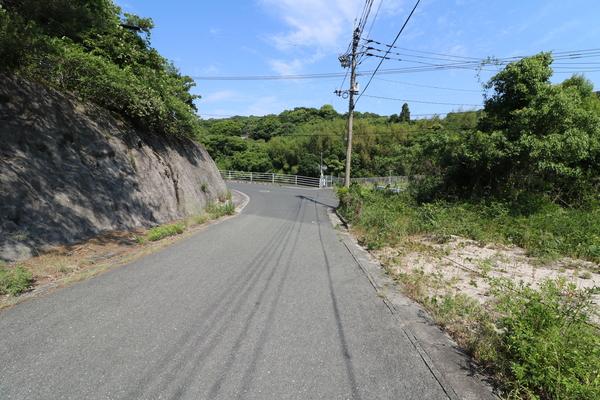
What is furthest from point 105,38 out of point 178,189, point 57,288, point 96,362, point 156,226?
point 96,362

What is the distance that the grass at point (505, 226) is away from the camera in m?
7.66

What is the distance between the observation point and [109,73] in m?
9.61

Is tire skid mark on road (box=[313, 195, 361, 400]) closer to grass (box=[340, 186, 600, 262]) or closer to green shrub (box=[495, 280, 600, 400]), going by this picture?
green shrub (box=[495, 280, 600, 400])

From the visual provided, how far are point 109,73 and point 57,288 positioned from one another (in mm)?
7258

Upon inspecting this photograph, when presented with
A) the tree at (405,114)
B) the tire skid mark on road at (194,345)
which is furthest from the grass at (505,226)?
the tree at (405,114)

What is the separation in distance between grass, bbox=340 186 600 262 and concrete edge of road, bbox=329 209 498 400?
3.94 meters

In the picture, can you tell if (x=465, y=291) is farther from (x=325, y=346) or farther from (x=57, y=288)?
(x=57, y=288)

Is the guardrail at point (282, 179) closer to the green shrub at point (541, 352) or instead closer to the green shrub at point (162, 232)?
the green shrub at point (162, 232)

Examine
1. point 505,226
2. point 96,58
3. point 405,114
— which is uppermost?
point 405,114

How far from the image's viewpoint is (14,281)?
457cm

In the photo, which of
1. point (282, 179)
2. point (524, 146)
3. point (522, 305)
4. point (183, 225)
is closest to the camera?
point (522, 305)

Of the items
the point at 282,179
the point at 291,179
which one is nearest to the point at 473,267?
the point at 291,179

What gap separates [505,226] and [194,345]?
31.8ft

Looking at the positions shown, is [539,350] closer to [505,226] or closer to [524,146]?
[505,226]
